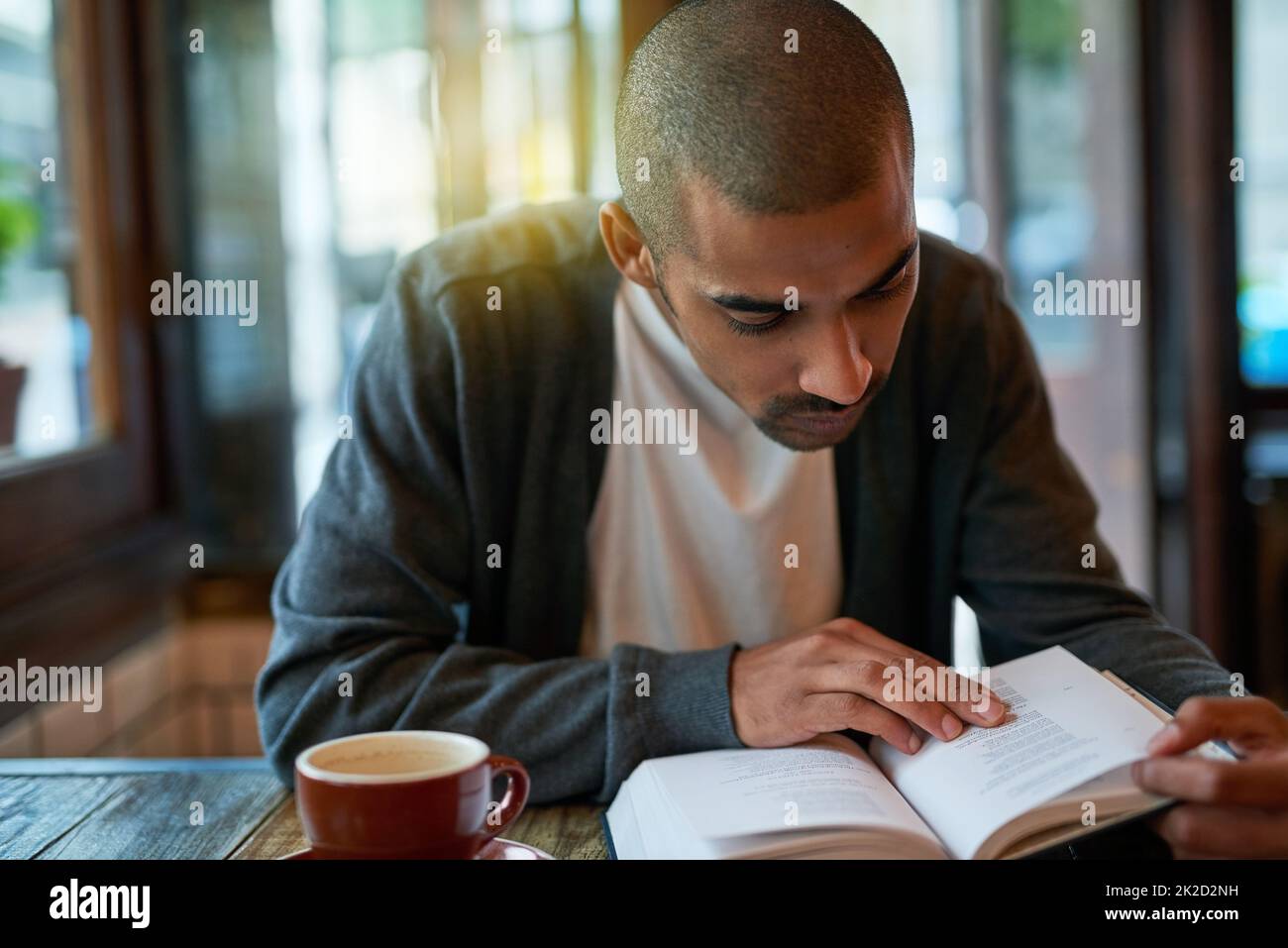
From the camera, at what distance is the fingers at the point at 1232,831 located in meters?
0.66

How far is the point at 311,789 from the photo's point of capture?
0.61 meters

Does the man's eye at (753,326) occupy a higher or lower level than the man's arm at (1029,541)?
higher

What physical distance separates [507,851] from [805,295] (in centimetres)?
40

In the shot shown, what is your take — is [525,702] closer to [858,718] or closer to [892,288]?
[858,718]

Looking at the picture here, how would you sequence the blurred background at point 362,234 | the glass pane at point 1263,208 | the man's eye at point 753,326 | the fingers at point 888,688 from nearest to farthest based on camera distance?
the fingers at point 888,688 → the man's eye at point 753,326 → the blurred background at point 362,234 → the glass pane at point 1263,208

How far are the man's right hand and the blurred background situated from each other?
1107 mm

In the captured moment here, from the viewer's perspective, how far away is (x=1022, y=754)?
697mm

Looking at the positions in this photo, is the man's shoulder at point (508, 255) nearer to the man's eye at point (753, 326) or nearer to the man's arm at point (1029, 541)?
the man's eye at point (753, 326)

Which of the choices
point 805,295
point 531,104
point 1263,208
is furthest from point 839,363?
point 1263,208

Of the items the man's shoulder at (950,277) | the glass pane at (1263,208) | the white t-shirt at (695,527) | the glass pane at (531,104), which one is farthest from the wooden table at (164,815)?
the glass pane at (1263,208)

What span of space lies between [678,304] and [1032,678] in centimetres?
37

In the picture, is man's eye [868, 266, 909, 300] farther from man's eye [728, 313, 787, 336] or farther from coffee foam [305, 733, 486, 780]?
coffee foam [305, 733, 486, 780]

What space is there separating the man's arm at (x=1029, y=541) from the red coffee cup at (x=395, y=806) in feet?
1.79
